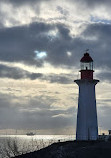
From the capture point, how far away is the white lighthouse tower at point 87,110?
4838cm

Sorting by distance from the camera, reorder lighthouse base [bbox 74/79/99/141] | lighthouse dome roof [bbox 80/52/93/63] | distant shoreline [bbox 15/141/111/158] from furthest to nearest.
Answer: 1. lighthouse dome roof [bbox 80/52/93/63]
2. lighthouse base [bbox 74/79/99/141]
3. distant shoreline [bbox 15/141/111/158]

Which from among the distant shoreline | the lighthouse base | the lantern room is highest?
the lantern room

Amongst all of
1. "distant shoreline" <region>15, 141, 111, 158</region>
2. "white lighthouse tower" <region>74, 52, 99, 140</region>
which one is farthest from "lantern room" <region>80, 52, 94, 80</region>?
"distant shoreline" <region>15, 141, 111, 158</region>

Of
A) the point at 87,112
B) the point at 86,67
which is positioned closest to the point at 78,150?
the point at 87,112

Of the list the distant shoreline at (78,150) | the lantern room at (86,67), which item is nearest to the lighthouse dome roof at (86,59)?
the lantern room at (86,67)

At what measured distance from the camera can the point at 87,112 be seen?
48281 mm

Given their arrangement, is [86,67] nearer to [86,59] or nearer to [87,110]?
[86,59]

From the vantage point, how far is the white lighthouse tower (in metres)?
48.4

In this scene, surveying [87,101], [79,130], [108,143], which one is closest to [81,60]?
[87,101]

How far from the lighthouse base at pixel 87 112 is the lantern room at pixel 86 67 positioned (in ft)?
3.03

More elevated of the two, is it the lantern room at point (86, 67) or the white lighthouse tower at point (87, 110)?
the lantern room at point (86, 67)

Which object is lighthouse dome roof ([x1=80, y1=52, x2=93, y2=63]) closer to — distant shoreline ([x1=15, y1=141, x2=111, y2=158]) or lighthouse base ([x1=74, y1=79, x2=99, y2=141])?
lighthouse base ([x1=74, y1=79, x2=99, y2=141])

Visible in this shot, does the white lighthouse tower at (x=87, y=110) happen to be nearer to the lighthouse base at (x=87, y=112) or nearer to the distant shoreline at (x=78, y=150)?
the lighthouse base at (x=87, y=112)

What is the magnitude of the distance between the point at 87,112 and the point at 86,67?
6401 mm
